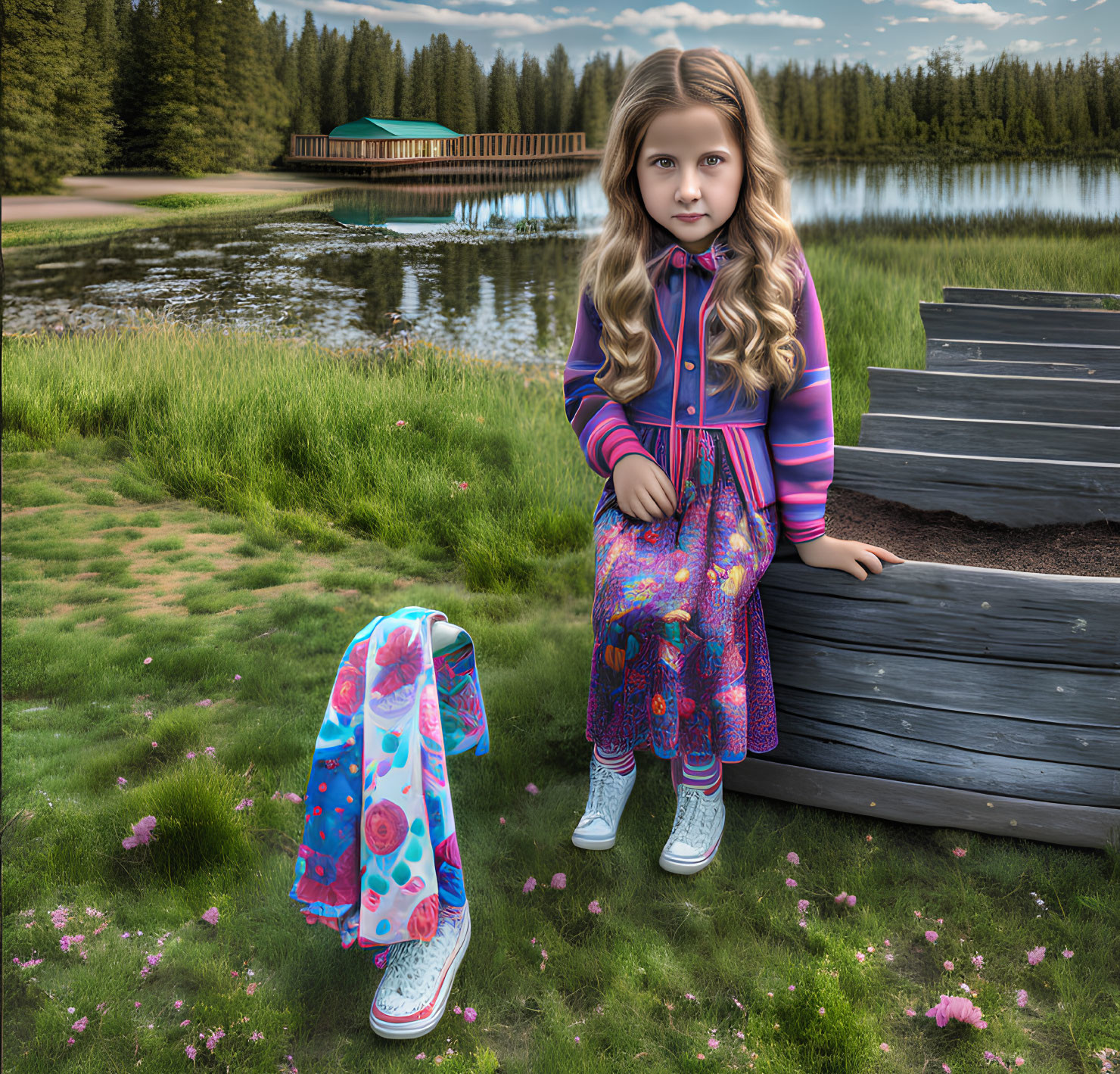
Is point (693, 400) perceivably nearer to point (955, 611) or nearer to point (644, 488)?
point (644, 488)

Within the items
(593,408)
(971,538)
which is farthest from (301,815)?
(971,538)

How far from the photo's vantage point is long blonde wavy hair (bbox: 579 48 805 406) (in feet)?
4.68

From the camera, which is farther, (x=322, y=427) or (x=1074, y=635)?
(x=322, y=427)

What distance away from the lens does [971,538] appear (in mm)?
2154

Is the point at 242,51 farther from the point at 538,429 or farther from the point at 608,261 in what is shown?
the point at 608,261

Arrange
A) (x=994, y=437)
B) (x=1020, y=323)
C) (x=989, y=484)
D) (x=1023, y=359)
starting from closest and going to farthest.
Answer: (x=989, y=484)
(x=994, y=437)
(x=1023, y=359)
(x=1020, y=323)

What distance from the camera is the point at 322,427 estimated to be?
10.9ft

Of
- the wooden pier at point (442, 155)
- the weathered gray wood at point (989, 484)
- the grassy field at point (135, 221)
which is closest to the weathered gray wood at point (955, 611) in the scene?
the weathered gray wood at point (989, 484)

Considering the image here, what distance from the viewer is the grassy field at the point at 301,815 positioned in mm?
1292

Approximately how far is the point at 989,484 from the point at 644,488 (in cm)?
122

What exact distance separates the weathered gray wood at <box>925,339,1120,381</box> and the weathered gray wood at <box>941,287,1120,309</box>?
49 cm

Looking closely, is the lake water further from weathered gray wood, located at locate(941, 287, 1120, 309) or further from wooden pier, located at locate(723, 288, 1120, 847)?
wooden pier, located at locate(723, 288, 1120, 847)

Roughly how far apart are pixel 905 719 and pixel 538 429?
6.73ft

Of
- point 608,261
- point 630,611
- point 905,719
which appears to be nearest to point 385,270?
point 608,261
